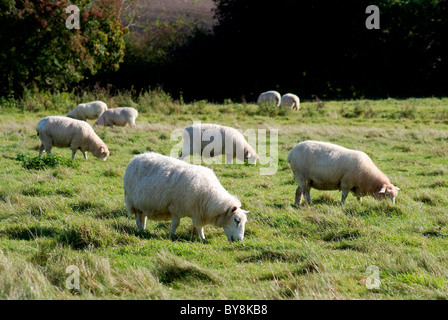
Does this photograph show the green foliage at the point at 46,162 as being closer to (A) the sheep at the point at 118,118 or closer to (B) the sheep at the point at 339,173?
(B) the sheep at the point at 339,173

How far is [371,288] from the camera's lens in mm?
5148

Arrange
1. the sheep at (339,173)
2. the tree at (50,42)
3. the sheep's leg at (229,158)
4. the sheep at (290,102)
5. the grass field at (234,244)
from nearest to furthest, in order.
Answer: the grass field at (234,244), the sheep at (339,173), the sheep's leg at (229,158), the tree at (50,42), the sheep at (290,102)

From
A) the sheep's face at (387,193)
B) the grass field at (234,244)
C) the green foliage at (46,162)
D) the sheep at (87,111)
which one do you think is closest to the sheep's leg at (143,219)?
the grass field at (234,244)

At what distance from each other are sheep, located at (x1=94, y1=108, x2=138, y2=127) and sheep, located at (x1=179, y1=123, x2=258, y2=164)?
255 inches

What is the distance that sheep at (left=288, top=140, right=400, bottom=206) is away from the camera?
9047 millimetres

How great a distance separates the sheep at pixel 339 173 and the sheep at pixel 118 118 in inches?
427

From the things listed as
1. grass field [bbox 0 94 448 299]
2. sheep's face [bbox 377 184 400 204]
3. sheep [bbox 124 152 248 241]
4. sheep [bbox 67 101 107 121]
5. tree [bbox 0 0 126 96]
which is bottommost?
grass field [bbox 0 94 448 299]

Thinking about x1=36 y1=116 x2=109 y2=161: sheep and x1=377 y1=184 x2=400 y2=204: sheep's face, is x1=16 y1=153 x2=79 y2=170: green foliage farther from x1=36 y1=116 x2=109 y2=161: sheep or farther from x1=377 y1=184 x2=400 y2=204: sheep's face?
x1=377 y1=184 x2=400 y2=204: sheep's face

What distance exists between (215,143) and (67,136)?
13.2 ft

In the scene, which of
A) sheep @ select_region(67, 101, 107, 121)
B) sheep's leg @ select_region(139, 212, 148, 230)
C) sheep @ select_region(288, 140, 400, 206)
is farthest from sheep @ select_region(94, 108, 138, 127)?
sheep's leg @ select_region(139, 212, 148, 230)

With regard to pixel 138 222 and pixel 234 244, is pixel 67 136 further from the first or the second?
pixel 234 244

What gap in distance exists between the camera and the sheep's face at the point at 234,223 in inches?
273
